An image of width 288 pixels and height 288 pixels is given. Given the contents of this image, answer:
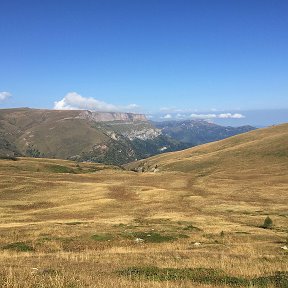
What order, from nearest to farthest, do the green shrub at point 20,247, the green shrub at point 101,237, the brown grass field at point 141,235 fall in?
the brown grass field at point 141,235
the green shrub at point 20,247
the green shrub at point 101,237

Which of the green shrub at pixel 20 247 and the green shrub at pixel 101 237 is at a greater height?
the green shrub at pixel 20 247

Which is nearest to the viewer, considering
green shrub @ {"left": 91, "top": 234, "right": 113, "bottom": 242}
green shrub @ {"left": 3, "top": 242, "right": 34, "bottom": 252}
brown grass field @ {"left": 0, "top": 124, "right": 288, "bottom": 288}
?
brown grass field @ {"left": 0, "top": 124, "right": 288, "bottom": 288}

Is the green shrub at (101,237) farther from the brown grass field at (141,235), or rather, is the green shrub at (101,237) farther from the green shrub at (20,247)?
the green shrub at (20,247)

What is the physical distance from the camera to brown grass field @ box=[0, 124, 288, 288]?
16328mm

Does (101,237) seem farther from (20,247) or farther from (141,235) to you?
(20,247)

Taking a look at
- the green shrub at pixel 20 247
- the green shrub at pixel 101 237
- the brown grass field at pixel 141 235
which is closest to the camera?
the brown grass field at pixel 141 235

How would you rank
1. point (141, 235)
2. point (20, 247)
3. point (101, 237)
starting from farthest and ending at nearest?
point (141, 235) < point (101, 237) < point (20, 247)

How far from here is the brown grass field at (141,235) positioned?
16.3 m

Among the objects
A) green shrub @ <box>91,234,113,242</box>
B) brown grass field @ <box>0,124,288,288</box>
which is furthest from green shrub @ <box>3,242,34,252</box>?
green shrub @ <box>91,234,113,242</box>

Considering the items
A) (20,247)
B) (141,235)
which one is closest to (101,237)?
(141,235)

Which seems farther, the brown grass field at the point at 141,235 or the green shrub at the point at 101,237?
the green shrub at the point at 101,237

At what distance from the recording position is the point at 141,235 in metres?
39.0

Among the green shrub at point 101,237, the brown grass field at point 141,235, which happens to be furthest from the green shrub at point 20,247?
the green shrub at point 101,237

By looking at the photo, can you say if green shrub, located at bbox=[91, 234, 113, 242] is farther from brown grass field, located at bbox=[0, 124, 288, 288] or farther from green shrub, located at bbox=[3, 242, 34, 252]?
green shrub, located at bbox=[3, 242, 34, 252]
